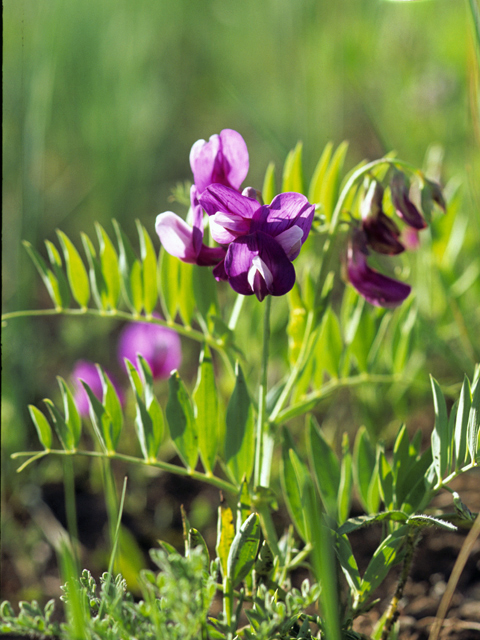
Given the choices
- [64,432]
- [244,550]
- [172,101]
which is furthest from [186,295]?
[172,101]

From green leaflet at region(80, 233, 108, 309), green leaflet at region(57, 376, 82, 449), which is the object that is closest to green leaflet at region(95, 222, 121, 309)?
green leaflet at region(80, 233, 108, 309)

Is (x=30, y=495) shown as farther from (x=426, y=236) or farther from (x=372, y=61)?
(x=372, y=61)

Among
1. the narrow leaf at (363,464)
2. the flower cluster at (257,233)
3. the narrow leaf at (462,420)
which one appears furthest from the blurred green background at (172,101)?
the flower cluster at (257,233)

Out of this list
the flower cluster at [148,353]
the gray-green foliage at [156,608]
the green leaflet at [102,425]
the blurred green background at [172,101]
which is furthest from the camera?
the blurred green background at [172,101]

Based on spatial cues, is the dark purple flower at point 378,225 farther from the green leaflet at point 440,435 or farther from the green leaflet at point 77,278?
the green leaflet at point 77,278

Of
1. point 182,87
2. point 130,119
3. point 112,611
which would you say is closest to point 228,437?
point 112,611

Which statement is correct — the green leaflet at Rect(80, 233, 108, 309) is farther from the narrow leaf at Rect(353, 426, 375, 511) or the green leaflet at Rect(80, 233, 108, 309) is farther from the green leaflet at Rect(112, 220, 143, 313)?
the narrow leaf at Rect(353, 426, 375, 511)
